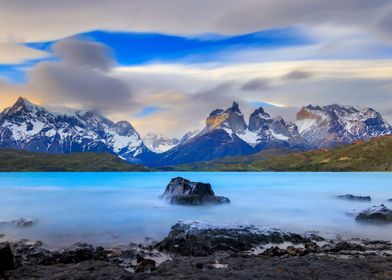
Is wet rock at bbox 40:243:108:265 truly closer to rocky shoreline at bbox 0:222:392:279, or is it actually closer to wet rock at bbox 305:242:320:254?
rocky shoreline at bbox 0:222:392:279

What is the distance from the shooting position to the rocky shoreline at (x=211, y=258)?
18844 millimetres

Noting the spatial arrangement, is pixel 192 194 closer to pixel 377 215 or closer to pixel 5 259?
pixel 377 215

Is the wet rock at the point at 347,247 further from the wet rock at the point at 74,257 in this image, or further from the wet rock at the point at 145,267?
the wet rock at the point at 74,257

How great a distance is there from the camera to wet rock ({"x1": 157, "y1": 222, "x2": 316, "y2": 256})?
29703mm

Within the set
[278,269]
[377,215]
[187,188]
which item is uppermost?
[187,188]

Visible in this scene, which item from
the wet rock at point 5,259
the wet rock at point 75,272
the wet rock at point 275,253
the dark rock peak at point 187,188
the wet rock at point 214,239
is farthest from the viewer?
the dark rock peak at point 187,188

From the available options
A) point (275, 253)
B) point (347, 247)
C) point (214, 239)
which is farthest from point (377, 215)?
point (214, 239)

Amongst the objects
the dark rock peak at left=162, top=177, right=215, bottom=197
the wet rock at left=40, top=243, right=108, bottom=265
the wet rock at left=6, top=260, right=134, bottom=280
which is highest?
the dark rock peak at left=162, top=177, right=215, bottom=197

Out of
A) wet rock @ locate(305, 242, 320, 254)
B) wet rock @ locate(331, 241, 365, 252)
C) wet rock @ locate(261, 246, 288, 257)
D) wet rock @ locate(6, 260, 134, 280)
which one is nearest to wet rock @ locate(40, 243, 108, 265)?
wet rock @ locate(6, 260, 134, 280)

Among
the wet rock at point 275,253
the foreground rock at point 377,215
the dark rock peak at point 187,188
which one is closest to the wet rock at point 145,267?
the wet rock at point 275,253

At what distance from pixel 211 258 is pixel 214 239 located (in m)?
5.55

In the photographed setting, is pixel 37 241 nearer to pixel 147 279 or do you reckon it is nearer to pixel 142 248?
pixel 142 248

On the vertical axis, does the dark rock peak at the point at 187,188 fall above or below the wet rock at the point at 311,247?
above

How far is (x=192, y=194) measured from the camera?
65.1 m
